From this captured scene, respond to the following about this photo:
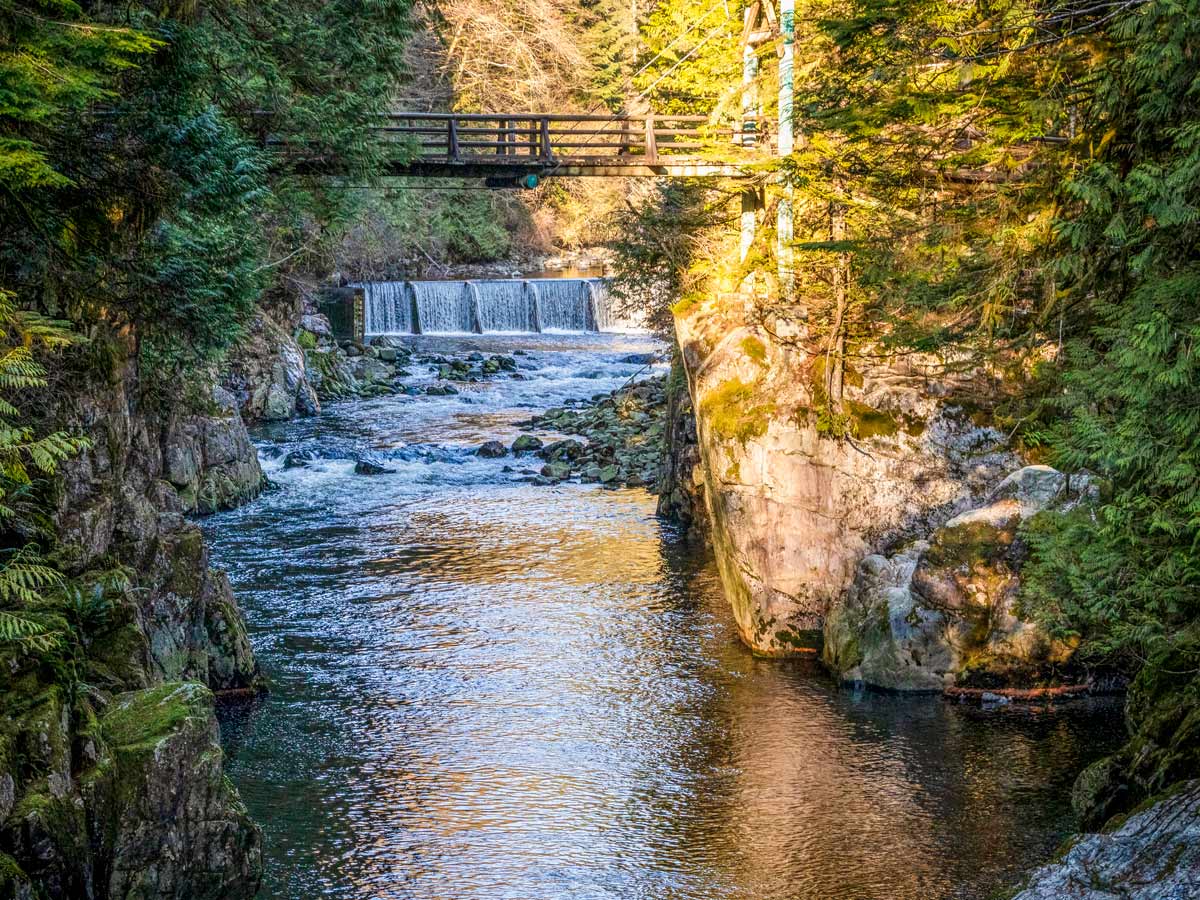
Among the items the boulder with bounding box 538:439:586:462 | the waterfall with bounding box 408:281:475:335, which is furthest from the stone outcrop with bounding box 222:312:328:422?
the waterfall with bounding box 408:281:475:335

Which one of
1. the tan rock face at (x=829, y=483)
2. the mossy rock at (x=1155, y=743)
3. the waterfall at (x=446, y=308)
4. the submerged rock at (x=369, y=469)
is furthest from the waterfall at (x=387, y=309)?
the mossy rock at (x=1155, y=743)

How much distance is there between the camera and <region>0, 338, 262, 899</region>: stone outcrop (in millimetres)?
8219

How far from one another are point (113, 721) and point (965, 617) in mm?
9627

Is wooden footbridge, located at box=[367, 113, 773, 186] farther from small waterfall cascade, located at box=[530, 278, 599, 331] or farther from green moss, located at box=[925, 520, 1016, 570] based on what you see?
small waterfall cascade, located at box=[530, 278, 599, 331]

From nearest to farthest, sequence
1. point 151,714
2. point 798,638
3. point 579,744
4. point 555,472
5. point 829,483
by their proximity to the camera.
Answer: point 151,714
point 579,744
point 798,638
point 829,483
point 555,472

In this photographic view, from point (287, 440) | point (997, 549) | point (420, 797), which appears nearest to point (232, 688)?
point (420, 797)

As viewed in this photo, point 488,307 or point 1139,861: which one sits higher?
point 488,307

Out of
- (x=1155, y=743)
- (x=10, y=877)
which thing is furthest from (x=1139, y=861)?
(x=10, y=877)

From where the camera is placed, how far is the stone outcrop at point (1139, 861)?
682cm

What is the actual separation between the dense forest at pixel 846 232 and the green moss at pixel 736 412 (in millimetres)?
176

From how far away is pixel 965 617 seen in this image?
Answer: 14477mm

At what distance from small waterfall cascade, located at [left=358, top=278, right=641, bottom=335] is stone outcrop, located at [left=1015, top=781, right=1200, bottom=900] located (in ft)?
117

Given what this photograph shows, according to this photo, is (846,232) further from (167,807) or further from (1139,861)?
(167,807)

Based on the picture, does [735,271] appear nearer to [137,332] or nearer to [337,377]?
[137,332]
